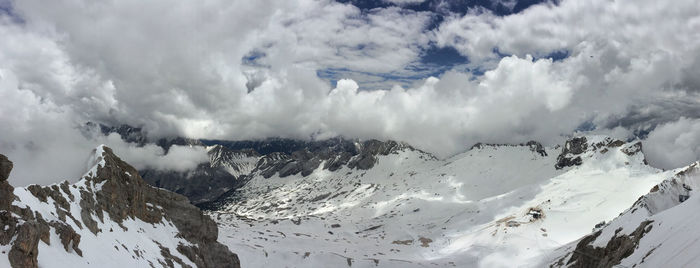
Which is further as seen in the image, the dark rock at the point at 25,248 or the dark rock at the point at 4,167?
the dark rock at the point at 4,167

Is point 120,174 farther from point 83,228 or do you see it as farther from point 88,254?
point 88,254

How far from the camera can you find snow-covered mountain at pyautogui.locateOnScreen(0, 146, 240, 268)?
48219 millimetres

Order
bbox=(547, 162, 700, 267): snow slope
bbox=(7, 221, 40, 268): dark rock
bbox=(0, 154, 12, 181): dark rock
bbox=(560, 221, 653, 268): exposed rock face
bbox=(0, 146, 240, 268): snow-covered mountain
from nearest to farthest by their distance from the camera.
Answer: bbox=(7, 221, 40, 268): dark rock → bbox=(0, 146, 240, 268): snow-covered mountain → bbox=(547, 162, 700, 267): snow slope → bbox=(0, 154, 12, 181): dark rock → bbox=(560, 221, 653, 268): exposed rock face

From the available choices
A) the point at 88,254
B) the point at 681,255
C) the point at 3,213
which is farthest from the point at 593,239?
the point at 3,213

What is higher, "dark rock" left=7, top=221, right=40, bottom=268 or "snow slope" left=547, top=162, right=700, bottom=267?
"dark rock" left=7, top=221, right=40, bottom=268

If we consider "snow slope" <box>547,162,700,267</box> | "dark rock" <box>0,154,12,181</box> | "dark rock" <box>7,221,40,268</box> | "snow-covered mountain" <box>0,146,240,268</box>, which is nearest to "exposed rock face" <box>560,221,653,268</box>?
"snow slope" <box>547,162,700,267</box>

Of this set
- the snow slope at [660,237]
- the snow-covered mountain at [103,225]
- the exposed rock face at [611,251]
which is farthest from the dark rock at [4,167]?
the exposed rock face at [611,251]

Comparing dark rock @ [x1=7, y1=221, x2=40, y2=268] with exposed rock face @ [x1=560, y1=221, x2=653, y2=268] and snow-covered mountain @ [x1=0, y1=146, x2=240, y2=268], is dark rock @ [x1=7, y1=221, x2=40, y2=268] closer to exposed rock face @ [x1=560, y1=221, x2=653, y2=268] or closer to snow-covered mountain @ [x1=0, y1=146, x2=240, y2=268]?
snow-covered mountain @ [x1=0, y1=146, x2=240, y2=268]

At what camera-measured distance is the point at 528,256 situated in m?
173

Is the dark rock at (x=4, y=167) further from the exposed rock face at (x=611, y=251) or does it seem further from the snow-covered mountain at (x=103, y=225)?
the exposed rock face at (x=611, y=251)

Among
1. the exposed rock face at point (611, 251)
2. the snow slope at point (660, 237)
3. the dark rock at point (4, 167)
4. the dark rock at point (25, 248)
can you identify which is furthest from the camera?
the exposed rock face at point (611, 251)

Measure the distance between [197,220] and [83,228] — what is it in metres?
46.0

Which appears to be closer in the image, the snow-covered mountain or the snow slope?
the snow-covered mountain

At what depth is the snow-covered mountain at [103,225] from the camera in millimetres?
48219
